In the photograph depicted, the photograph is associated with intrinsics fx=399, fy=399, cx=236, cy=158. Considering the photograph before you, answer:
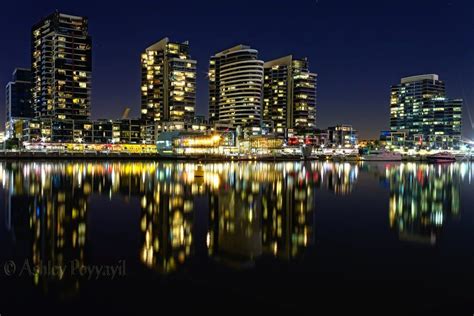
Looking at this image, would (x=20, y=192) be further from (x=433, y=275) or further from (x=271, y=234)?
(x=433, y=275)

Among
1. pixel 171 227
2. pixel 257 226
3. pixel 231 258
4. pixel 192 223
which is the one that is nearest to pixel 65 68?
pixel 192 223

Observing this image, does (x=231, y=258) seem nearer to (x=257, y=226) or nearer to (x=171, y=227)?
(x=257, y=226)

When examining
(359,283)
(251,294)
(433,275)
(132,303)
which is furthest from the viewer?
(433,275)

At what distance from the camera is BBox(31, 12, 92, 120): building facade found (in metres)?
172

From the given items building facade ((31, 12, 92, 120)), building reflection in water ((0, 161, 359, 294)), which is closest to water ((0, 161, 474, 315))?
building reflection in water ((0, 161, 359, 294))

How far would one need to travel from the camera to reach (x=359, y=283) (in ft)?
36.7

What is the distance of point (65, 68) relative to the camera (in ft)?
563

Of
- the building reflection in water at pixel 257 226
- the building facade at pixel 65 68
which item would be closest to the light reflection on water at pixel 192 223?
the building reflection in water at pixel 257 226

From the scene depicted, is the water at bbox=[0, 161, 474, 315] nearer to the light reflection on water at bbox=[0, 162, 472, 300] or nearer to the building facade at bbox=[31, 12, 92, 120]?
the light reflection on water at bbox=[0, 162, 472, 300]

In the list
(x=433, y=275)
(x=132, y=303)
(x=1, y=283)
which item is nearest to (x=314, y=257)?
(x=433, y=275)

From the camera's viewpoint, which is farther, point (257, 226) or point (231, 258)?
point (257, 226)

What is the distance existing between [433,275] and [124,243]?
10884mm

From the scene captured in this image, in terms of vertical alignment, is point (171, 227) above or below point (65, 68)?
below

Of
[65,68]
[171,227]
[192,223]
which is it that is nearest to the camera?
[171,227]
